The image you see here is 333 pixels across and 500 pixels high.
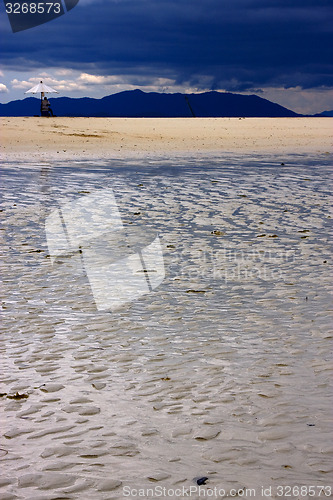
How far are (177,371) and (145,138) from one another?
1119 inches

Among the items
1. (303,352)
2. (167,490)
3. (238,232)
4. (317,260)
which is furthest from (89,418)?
(238,232)

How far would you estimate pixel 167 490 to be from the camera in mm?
3258

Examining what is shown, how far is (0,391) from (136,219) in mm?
6849

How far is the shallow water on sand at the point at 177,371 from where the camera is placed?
136 inches

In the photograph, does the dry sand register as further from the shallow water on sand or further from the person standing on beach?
the shallow water on sand

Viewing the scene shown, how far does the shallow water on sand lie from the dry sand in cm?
1617

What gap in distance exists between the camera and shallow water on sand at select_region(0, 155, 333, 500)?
345 cm

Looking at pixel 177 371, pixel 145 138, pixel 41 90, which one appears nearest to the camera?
pixel 177 371

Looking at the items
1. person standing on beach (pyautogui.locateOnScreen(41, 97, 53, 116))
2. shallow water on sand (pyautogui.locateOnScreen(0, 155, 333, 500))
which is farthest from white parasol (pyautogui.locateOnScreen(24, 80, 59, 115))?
shallow water on sand (pyautogui.locateOnScreen(0, 155, 333, 500))

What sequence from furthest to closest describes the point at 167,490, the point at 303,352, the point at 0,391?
the point at 303,352 → the point at 0,391 → the point at 167,490

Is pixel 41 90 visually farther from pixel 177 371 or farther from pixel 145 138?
pixel 177 371

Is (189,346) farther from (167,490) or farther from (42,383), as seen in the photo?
(167,490)

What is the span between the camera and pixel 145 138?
32250mm

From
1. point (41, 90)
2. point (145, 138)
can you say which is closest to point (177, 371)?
point (145, 138)
